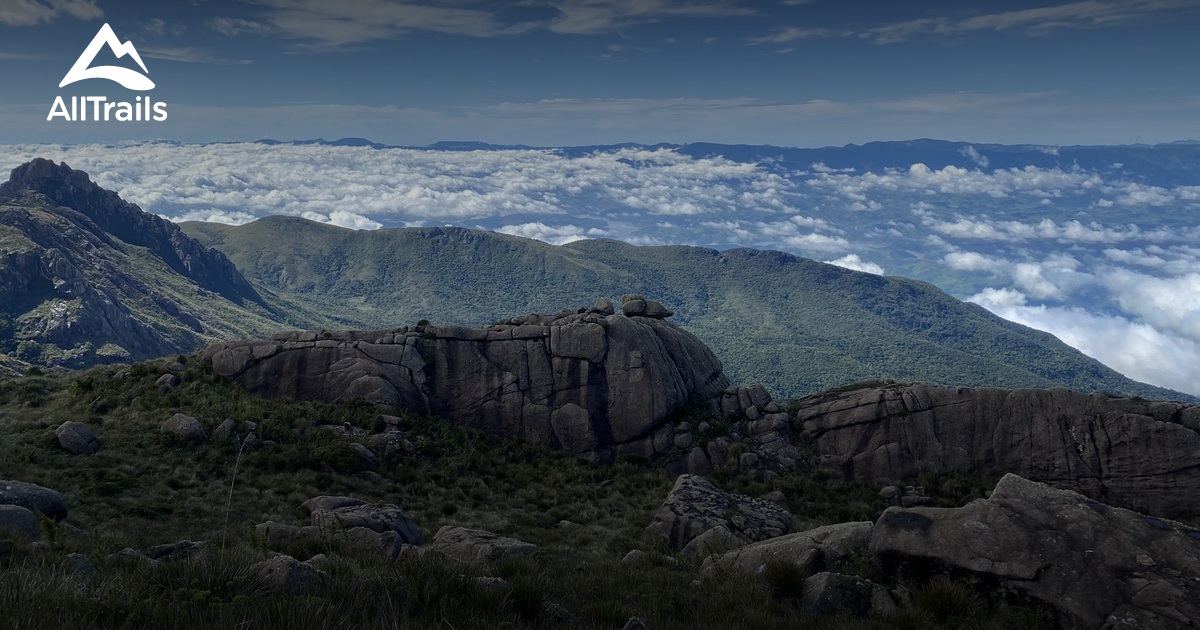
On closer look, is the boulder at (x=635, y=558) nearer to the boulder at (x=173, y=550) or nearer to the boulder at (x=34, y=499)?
the boulder at (x=173, y=550)

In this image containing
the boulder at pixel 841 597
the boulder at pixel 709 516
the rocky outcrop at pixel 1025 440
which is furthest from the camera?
the rocky outcrop at pixel 1025 440

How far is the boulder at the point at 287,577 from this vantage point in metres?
9.45

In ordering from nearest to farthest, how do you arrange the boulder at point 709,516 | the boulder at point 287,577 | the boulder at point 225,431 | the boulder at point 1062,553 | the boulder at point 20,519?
the boulder at point 287,577 < the boulder at point 1062,553 < the boulder at point 20,519 < the boulder at point 709,516 < the boulder at point 225,431

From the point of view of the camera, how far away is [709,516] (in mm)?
27875

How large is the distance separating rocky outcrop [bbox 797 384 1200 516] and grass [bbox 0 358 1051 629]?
3.00 m

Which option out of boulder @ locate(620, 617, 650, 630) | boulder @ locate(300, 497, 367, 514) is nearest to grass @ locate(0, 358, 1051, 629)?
boulder @ locate(620, 617, 650, 630)

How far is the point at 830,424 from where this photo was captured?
42.1 metres

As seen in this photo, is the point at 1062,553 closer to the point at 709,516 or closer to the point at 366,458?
the point at 709,516

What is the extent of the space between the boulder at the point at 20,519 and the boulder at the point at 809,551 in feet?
65.4

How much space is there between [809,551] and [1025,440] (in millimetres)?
30643

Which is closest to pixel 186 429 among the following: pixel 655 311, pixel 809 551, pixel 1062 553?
pixel 809 551

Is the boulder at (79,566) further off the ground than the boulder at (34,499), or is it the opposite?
the boulder at (79,566)

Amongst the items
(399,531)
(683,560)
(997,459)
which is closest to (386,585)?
(683,560)

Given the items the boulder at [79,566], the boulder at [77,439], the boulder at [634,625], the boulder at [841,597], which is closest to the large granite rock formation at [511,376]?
the boulder at [77,439]
